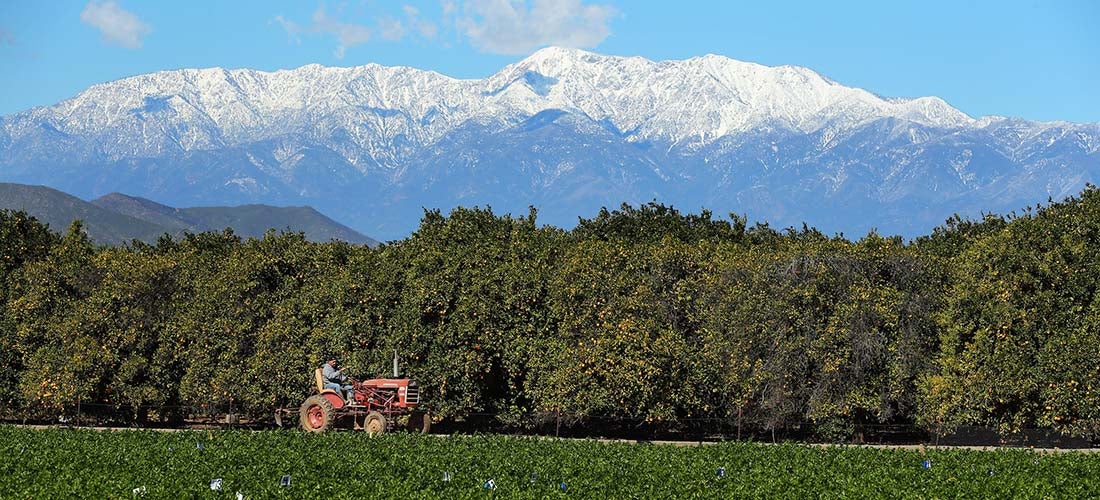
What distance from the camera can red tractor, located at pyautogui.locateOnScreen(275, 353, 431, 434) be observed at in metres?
35.1

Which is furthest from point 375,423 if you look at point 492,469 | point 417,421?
point 492,469

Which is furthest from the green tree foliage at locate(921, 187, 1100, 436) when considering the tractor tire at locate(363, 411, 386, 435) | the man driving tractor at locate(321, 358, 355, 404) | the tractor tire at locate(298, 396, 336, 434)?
the tractor tire at locate(298, 396, 336, 434)

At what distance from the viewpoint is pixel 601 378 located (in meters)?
37.9

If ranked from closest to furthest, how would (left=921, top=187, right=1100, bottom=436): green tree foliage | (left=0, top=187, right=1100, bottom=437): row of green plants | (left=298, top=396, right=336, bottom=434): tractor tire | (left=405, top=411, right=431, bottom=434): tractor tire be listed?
(left=921, top=187, right=1100, bottom=436): green tree foliage, (left=298, top=396, right=336, bottom=434): tractor tire, (left=0, top=187, right=1100, bottom=437): row of green plants, (left=405, top=411, right=431, bottom=434): tractor tire

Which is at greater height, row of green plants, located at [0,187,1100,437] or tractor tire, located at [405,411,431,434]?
row of green plants, located at [0,187,1100,437]

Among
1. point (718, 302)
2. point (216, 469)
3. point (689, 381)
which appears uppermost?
point (718, 302)

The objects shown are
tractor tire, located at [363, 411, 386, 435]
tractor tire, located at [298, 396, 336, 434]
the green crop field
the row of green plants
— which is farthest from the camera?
the row of green plants

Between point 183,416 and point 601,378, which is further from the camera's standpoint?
point 183,416

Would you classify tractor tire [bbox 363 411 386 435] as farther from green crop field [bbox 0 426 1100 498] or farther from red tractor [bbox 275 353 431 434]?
green crop field [bbox 0 426 1100 498]

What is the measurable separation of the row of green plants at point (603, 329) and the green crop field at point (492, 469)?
6.65 meters

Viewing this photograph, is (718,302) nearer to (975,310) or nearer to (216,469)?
(975,310)

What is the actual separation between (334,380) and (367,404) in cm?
111

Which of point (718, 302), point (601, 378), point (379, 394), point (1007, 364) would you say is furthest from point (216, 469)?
point (1007, 364)

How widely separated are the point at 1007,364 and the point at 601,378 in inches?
433
